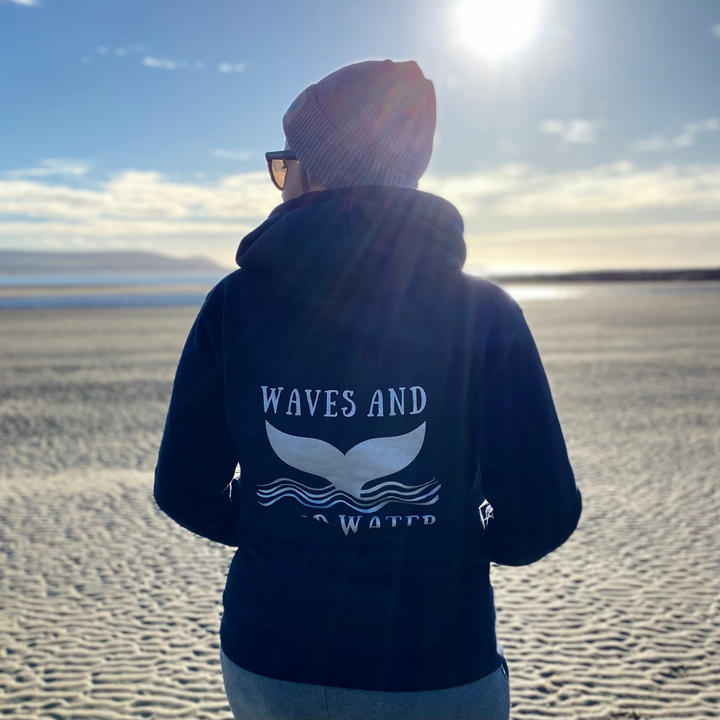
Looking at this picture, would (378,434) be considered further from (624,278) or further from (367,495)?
Answer: (624,278)

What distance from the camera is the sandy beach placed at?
3256mm

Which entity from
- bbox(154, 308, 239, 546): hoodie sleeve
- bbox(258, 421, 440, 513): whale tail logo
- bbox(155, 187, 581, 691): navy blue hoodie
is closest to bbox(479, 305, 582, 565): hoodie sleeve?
bbox(155, 187, 581, 691): navy blue hoodie

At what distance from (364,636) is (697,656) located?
305 centimetres

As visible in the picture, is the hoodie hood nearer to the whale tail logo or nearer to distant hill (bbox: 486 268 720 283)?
the whale tail logo

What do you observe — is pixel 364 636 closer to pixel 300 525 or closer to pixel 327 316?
pixel 300 525

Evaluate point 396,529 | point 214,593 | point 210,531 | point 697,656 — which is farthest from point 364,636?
point 214,593

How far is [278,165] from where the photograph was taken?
55.9 inches

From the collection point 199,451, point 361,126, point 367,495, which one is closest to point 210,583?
point 199,451

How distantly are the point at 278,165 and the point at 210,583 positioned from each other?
3569mm

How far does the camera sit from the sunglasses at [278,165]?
1344 mm

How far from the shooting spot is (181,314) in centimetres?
2878

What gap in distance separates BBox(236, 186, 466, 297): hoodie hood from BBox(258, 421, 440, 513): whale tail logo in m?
0.27

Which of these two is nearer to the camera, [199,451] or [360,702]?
[360,702]

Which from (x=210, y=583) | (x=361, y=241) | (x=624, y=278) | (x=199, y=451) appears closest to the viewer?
(x=361, y=241)
